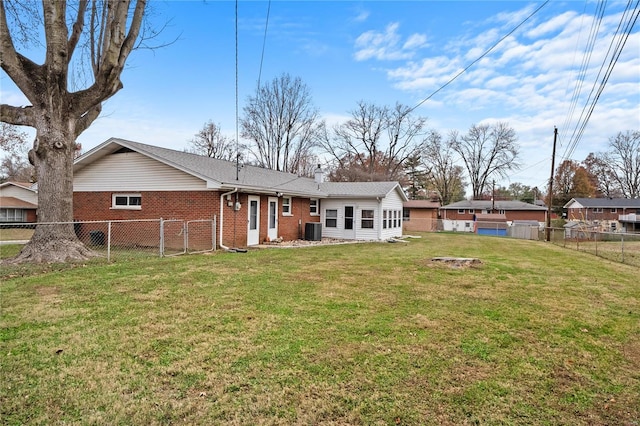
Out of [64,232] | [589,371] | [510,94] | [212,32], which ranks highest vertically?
[212,32]

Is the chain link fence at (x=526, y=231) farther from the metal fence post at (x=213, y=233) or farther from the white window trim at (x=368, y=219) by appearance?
the metal fence post at (x=213, y=233)

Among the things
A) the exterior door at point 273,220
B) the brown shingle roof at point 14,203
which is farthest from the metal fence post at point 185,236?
the brown shingle roof at point 14,203

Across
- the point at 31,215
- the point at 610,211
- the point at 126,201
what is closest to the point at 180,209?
the point at 126,201

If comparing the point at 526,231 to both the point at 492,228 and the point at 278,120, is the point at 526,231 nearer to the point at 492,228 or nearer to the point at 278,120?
the point at 492,228

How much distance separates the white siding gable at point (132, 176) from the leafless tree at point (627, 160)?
63181 mm

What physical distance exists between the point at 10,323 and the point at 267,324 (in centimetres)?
315

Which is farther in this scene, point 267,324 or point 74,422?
point 267,324

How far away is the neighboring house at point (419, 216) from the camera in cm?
3606

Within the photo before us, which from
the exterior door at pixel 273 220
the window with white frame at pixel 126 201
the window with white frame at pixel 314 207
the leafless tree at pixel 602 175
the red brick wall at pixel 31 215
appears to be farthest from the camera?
the leafless tree at pixel 602 175

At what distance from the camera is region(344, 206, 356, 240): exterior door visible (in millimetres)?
19094

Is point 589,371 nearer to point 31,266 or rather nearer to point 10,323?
point 10,323

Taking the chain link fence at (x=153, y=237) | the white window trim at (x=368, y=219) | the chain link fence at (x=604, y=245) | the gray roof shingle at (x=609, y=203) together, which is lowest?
the chain link fence at (x=604, y=245)

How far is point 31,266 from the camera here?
8.09 m

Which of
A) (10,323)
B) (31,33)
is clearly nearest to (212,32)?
(31,33)
